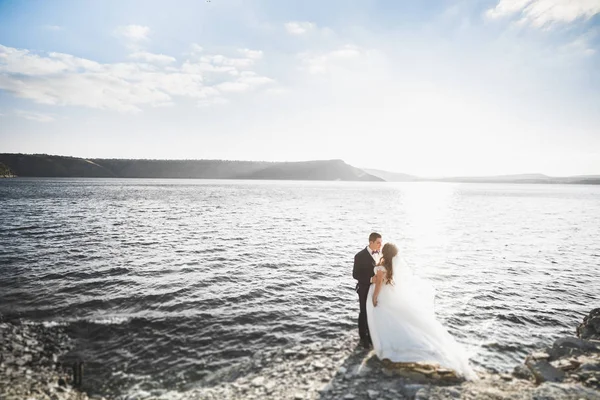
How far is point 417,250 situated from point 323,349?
2020cm

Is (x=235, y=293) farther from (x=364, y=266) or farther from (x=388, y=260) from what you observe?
(x=388, y=260)

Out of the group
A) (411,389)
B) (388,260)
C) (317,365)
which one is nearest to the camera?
(411,389)

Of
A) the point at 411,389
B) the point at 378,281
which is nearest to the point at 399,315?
the point at 378,281

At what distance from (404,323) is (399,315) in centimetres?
25

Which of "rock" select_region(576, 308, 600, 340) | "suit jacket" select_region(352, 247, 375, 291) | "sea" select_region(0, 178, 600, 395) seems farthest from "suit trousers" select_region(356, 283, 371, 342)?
"rock" select_region(576, 308, 600, 340)

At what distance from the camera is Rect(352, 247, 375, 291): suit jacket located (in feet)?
31.5

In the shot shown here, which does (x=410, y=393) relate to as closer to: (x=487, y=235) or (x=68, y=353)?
(x=68, y=353)

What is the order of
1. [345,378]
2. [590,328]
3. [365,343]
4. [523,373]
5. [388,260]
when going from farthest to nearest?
[590,328] < [365,343] < [388,260] < [523,373] < [345,378]

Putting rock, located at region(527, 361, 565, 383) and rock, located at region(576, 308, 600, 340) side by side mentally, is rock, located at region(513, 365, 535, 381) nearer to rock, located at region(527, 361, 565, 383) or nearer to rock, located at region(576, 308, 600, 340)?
rock, located at region(527, 361, 565, 383)

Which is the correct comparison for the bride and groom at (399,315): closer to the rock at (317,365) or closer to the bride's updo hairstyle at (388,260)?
the bride's updo hairstyle at (388,260)

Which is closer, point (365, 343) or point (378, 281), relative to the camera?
point (378, 281)

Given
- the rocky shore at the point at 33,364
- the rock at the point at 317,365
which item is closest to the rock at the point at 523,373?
the rock at the point at 317,365

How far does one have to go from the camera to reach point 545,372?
8.27 metres

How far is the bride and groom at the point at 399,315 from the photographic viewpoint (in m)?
8.56
